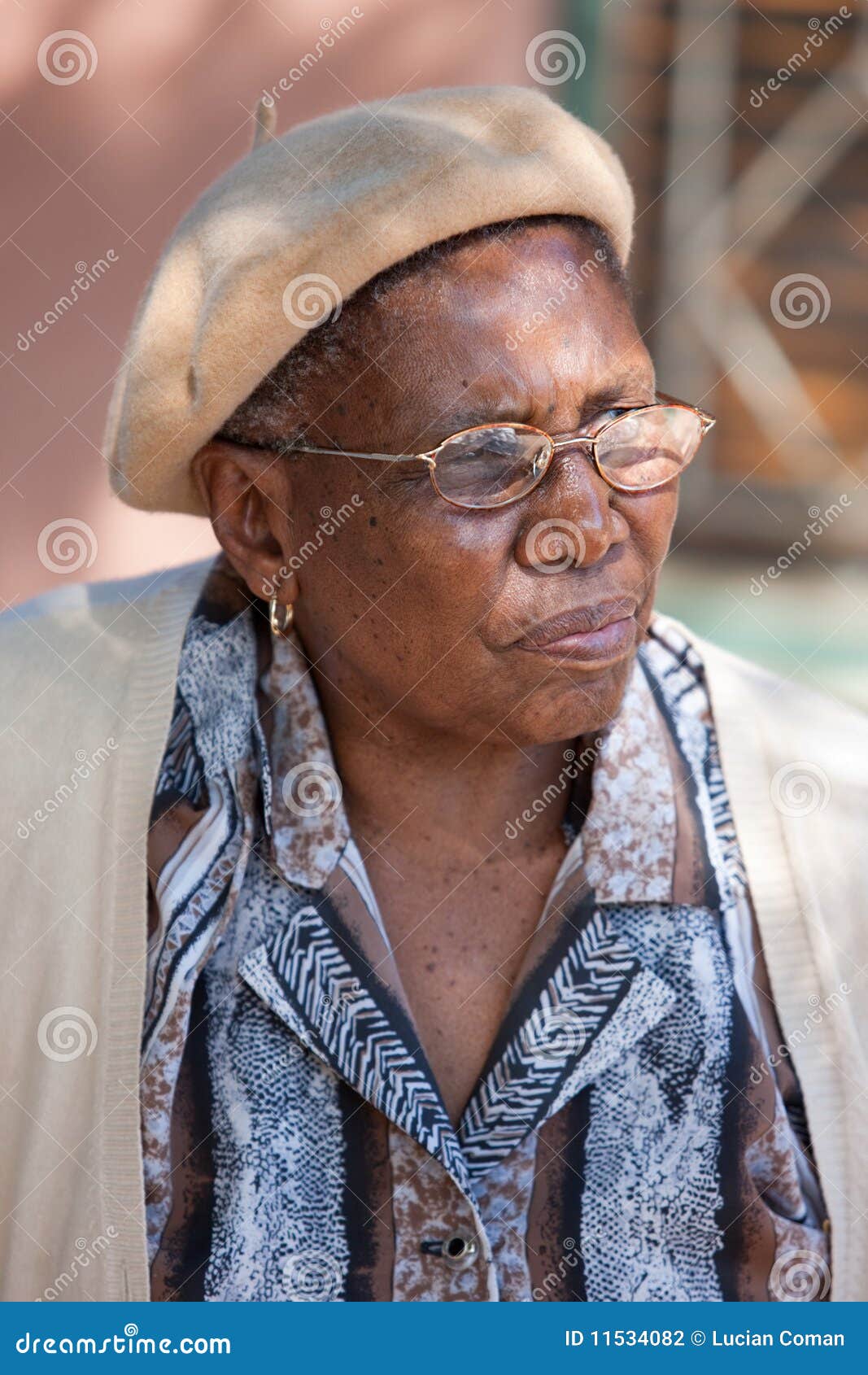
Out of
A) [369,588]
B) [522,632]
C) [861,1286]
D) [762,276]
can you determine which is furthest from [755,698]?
[762,276]

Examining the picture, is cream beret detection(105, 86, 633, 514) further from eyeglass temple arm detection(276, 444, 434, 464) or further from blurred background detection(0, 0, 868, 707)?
blurred background detection(0, 0, 868, 707)

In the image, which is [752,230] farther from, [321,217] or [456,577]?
[456,577]

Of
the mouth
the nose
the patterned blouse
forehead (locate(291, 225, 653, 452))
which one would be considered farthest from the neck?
forehead (locate(291, 225, 653, 452))

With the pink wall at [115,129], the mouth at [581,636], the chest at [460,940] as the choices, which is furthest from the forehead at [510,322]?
the pink wall at [115,129]

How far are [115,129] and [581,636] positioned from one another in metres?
2.64

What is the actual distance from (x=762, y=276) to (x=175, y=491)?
2850 mm

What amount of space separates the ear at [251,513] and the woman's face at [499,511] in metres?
0.14

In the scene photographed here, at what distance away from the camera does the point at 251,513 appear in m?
2.39

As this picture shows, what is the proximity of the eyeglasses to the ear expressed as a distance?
205 mm

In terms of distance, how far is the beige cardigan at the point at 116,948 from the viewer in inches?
84.3

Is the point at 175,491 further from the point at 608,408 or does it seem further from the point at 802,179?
the point at 802,179

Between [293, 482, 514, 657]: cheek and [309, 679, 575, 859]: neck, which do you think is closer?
[293, 482, 514, 657]: cheek

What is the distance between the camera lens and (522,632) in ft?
6.87

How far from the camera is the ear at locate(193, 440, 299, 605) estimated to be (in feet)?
7.62
